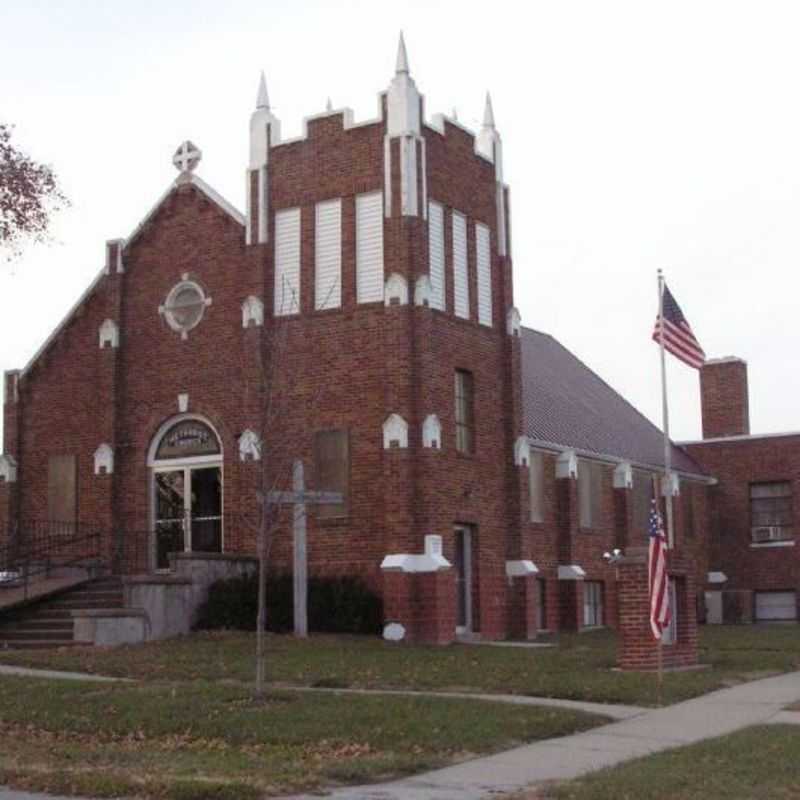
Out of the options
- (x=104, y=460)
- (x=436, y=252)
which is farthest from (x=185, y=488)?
(x=436, y=252)

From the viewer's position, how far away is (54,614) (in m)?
26.0

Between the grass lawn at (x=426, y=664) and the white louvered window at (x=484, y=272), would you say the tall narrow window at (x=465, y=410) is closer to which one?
the white louvered window at (x=484, y=272)

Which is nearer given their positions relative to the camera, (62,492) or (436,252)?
(436,252)

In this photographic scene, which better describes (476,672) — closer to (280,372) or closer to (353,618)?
(353,618)

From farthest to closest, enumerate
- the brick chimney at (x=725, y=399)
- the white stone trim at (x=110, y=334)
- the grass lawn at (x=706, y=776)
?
the brick chimney at (x=725, y=399)
the white stone trim at (x=110, y=334)
the grass lawn at (x=706, y=776)

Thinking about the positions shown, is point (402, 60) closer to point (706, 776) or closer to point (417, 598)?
point (417, 598)

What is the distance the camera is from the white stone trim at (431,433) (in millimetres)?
26266

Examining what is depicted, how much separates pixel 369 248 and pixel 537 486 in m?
7.79

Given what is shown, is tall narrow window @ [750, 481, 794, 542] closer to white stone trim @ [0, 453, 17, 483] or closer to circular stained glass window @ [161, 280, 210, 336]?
circular stained glass window @ [161, 280, 210, 336]

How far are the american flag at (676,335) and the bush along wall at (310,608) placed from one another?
10.4 metres

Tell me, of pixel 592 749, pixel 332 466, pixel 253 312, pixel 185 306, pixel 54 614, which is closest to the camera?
pixel 592 749

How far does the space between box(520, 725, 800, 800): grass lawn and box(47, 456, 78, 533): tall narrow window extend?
19972mm

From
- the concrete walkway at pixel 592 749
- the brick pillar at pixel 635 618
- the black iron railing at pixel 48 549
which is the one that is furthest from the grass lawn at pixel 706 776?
the black iron railing at pixel 48 549

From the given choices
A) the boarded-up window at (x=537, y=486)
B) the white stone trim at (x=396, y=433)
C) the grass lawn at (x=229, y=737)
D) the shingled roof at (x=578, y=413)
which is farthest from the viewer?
the shingled roof at (x=578, y=413)
